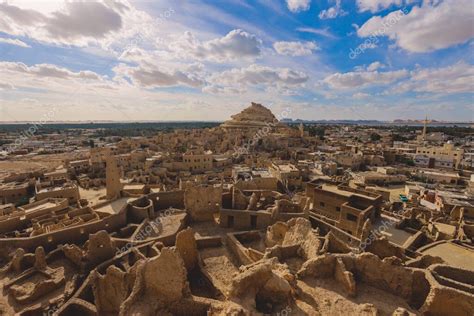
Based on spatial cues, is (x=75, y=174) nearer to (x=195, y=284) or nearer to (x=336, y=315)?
(x=195, y=284)

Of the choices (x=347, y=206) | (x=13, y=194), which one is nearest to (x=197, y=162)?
(x=13, y=194)

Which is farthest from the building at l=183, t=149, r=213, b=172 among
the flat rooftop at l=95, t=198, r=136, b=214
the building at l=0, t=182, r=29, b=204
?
the flat rooftop at l=95, t=198, r=136, b=214

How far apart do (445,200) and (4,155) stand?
132101 mm

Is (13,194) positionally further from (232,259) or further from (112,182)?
(232,259)

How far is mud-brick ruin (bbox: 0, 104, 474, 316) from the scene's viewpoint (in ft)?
31.2

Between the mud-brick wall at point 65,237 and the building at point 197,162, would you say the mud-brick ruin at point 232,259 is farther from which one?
the building at point 197,162

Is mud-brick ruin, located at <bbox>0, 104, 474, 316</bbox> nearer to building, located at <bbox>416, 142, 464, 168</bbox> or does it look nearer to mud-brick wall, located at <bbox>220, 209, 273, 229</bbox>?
mud-brick wall, located at <bbox>220, 209, 273, 229</bbox>

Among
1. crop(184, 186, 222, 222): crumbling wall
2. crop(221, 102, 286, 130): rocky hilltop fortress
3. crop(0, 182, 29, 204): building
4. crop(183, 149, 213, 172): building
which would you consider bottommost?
crop(0, 182, 29, 204): building

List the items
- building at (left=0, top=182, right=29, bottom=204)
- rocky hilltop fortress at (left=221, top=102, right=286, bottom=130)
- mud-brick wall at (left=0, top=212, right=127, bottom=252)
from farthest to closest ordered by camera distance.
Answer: rocky hilltop fortress at (left=221, top=102, right=286, bottom=130) < building at (left=0, top=182, right=29, bottom=204) < mud-brick wall at (left=0, top=212, right=127, bottom=252)

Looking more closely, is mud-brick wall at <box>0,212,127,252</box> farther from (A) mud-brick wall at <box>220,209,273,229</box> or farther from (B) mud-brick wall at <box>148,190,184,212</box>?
(A) mud-brick wall at <box>220,209,273,229</box>

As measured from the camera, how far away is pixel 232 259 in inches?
598

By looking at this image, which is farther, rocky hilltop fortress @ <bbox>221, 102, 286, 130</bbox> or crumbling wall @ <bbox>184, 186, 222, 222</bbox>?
rocky hilltop fortress @ <bbox>221, 102, 286, 130</bbox>

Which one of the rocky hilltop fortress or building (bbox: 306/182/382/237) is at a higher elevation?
the rocky hilltop fortress

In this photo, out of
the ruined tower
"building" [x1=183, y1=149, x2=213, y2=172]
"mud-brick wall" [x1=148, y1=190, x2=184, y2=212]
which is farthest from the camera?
"building" [x1=183, y1=149, x2=213, y2=172]
